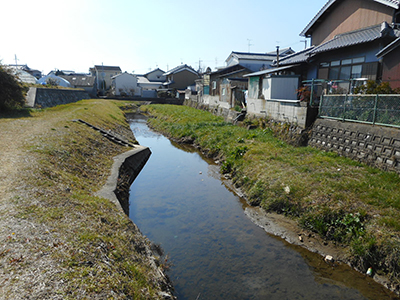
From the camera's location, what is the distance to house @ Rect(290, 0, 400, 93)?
1341 cm

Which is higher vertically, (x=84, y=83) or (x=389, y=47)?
(x=84, y=83)

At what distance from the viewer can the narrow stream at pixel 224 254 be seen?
6.15 meters

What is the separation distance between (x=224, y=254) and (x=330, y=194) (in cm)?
393

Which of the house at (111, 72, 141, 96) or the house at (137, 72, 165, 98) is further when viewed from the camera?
the house at (137, 72, 165, 98)

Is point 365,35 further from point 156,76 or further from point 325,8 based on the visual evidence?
point 156,76

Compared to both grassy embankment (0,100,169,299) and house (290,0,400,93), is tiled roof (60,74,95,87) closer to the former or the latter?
house (290,0,400,93)

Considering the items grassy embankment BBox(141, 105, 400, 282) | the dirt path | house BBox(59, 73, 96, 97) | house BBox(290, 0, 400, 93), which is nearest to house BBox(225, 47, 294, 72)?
house BBox(290, 0, 400, 93)

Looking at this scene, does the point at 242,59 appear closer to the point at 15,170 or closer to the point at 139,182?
the point at 139,182

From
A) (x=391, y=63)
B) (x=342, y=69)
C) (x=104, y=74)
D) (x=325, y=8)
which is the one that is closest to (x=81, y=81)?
(x=104, y=74)

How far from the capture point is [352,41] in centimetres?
1423

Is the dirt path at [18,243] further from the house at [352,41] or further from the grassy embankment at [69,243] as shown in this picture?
the house at [352,41]

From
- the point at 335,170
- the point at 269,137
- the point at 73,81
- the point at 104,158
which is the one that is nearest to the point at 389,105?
the point at 335,170

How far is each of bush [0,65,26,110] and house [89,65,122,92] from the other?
59563 mm

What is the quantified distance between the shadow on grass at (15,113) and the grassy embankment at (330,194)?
14192 mm
